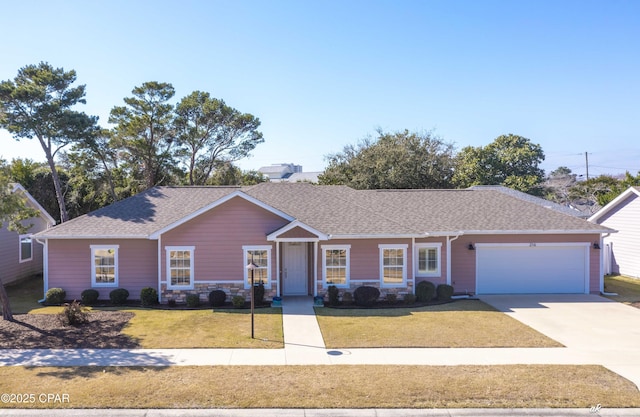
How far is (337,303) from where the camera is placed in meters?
17.1

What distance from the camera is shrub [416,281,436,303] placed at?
1762cm

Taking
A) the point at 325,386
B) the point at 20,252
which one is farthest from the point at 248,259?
the point at 20,252

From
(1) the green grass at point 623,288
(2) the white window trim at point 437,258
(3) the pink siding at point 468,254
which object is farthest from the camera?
(3) the pink siding at point 468,254

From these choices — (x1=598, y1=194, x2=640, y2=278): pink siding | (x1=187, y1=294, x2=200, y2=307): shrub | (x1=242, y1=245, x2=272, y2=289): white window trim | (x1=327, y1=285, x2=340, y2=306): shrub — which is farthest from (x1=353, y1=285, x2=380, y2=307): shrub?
(x1=598, y1=194, x2=640, y2=278): pink siding

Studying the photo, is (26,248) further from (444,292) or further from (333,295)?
(444,292)

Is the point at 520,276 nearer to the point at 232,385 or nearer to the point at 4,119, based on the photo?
the point at 232,385

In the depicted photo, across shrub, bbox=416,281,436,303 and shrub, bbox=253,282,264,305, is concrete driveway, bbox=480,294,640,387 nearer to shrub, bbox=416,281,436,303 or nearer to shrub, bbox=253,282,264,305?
shrub, bbox=416,281,436,303

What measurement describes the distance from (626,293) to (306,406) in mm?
18576

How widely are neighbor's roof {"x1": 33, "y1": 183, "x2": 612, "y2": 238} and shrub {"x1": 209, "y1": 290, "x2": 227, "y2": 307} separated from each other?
3.24m

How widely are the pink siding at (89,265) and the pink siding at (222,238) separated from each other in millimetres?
1202

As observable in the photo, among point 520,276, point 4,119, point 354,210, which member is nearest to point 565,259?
point 520,276

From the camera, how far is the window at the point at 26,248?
23062 millimetres

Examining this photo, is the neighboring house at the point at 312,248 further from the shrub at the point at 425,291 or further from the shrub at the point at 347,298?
the shrub at the point at 347,298

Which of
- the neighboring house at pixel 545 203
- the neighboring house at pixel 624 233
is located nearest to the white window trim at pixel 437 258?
the neighboring house at pixel 545 203
